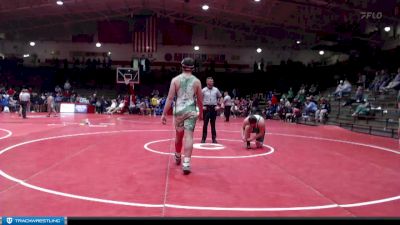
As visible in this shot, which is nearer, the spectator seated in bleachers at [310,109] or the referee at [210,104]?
the referee at [210,104]

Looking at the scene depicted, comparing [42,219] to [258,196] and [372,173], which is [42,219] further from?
[372,173]

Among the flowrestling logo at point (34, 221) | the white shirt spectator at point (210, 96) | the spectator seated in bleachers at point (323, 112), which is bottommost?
the flowrestling logo at point (34, 221)

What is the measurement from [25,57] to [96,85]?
757cm

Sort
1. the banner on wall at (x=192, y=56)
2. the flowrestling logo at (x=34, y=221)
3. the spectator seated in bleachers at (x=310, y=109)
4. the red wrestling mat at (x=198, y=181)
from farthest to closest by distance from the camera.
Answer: the banner on wall at (x=192, y=56) < the spectator seated in bleachers at (x=310, y=109) < the red wrestling mat at (x=198, y=181) < the flowrestling logo at (x=34, y=221)

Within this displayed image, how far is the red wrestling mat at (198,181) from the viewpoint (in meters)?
4.05

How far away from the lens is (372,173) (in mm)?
6238

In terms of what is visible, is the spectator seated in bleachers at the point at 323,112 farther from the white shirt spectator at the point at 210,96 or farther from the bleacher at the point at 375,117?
the white shirt spectator at the point at 210,96

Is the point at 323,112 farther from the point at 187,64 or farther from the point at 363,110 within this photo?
the point at 187,64

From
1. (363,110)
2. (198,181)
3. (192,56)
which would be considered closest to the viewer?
(198,181)

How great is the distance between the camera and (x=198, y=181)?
540cm

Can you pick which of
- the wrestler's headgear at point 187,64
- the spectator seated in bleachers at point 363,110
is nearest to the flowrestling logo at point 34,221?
the wrestler's headgear at point 187,64

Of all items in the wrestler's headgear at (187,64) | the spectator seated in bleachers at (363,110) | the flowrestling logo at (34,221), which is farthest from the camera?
the spectator seated in bleachers at (363,110)

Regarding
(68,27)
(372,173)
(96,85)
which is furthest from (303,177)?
(68,27)

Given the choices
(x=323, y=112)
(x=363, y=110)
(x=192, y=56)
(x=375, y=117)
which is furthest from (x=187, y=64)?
(x=192, y=56)
